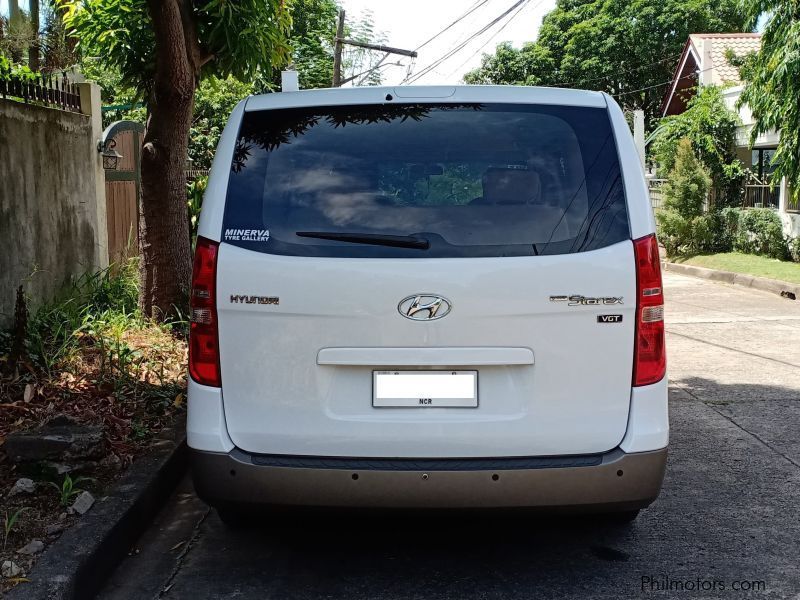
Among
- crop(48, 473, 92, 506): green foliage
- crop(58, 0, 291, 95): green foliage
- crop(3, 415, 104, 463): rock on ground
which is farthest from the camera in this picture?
crop(58, 0, 291, 95): green foliage

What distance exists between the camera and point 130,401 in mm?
5617

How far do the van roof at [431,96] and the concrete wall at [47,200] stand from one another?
13.5ft

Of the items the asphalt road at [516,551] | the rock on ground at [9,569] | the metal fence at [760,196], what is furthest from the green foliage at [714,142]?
the rock on ground at [9,569]

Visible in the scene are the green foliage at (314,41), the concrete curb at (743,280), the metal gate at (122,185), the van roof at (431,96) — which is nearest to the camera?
the van roof at (431,96)

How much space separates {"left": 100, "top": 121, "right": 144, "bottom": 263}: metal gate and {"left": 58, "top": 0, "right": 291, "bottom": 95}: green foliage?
1.59m

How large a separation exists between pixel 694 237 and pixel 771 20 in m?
4.86

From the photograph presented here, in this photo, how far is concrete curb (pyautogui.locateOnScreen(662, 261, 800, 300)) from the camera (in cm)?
1391

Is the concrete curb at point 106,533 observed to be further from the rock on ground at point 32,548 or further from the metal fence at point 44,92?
the metal fence at point 44,92

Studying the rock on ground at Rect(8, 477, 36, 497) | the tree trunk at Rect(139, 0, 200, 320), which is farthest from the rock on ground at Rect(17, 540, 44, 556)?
the tree trunk at Rect(139, 0, 200, 320)

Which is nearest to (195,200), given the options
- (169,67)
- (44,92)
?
(44,92)

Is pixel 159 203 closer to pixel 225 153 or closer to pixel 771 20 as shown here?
pixel 225 153

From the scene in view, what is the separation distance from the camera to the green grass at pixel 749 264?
1551 centimetres

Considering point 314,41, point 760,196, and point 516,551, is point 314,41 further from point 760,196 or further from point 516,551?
point 516,551

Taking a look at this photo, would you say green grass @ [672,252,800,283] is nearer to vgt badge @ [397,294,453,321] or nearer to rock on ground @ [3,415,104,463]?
rock on ground @ [3,415,104,463]
